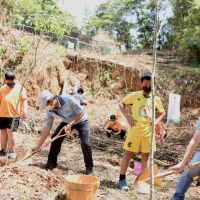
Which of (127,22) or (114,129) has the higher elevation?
(127,22)

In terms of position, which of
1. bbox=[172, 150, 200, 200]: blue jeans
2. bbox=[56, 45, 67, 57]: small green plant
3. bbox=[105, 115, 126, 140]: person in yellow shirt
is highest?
bbox=[56, 45, 67, 57]: small green plant

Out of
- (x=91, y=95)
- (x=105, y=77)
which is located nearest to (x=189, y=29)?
(x=105, y=77)

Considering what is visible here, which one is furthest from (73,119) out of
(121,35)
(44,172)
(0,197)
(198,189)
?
(121,35)

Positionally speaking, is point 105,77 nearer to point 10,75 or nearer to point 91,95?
point 91,95

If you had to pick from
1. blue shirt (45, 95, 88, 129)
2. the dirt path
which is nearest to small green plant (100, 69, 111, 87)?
the dirt path

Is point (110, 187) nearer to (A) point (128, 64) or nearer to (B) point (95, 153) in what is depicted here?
(B) point (95, 153)

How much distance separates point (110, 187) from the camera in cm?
551

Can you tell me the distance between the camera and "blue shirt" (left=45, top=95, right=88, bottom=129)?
5.57 metres

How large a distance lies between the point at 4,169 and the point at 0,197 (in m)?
0.59

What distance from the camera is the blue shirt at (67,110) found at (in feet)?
18.3

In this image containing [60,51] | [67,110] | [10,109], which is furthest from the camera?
[60,51]

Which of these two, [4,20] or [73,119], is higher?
[4,20]

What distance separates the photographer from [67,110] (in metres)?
5.68

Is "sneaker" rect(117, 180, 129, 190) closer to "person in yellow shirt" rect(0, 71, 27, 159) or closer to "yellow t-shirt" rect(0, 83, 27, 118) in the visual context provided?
"person in yellow shirt" rect(0, 71, 27, 159)
